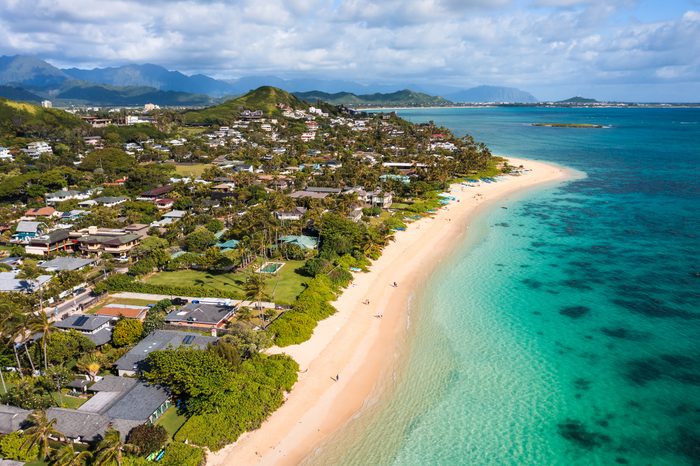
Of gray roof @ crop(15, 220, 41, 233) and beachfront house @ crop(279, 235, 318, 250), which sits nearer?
beachfront house @ crop(279, 235, 318, 250)

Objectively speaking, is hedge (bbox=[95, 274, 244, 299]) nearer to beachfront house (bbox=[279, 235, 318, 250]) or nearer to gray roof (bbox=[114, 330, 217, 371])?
gray roof (bbox=[114, 330, 217, 371])

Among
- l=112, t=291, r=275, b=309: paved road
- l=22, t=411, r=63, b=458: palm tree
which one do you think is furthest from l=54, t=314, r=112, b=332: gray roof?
l=22, t=411, r=63, b=458: palm tree

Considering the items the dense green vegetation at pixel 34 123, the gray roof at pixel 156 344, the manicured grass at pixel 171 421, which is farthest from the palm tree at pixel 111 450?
the dense green vegetation at pixel 34 123

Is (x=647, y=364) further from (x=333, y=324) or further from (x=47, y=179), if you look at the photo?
(x=47, y=179)

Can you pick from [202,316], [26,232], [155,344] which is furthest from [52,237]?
[155,344]

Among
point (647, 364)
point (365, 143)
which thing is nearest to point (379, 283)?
point (647, 364)

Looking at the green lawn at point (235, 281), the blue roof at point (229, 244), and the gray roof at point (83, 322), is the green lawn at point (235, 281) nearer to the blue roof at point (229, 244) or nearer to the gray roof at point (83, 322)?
the blue roof at point (229, 244)

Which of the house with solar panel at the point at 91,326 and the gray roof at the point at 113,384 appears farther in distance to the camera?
the house with solar panel at the point at 91,326
